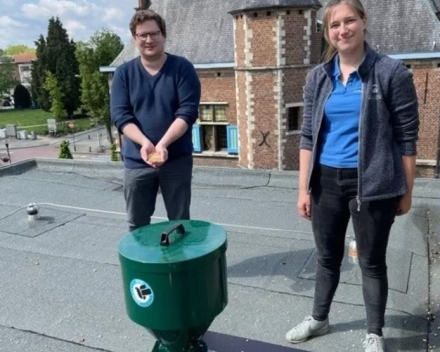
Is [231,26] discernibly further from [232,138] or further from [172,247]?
[172,247]

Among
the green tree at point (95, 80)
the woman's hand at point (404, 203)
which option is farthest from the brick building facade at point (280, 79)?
the green tree at point (95, 80)

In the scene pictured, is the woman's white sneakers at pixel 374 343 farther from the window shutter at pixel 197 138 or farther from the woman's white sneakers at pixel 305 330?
the window shutter at pixel 197 138

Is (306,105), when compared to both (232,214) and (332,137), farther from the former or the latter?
(232,214)

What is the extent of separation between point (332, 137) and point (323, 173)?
180 mm

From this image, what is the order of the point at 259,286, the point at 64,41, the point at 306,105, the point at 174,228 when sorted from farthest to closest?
1. the point at 64,41
2. the point at 259,286
3. the point at 306,105
4. the point at 174,228

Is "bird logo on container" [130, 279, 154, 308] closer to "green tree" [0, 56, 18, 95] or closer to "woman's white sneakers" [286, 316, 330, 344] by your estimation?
"woman's white sneakers" [286, 316, 330, 344]

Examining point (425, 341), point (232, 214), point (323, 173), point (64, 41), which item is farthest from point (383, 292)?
point (64, 41)

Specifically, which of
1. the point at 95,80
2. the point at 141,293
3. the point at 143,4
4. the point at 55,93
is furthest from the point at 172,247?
the point at 55,93

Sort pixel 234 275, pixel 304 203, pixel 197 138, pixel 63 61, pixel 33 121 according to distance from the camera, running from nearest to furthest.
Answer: pixel 304 203 → pixel 234 275 → pixel 197 138 → pixel 63 61 → pixel 33 121

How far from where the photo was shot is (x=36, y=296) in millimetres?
3074

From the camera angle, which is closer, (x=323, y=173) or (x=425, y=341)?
(x=323, y=173)

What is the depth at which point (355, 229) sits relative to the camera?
2084 millimetres

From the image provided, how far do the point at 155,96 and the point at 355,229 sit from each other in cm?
133

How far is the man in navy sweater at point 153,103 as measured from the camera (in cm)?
241
